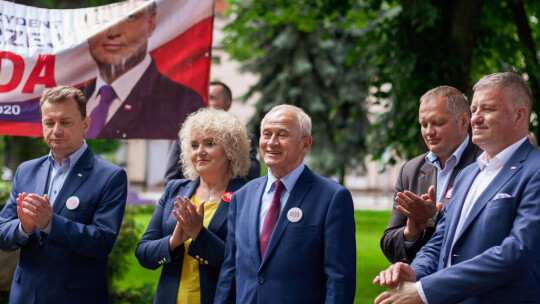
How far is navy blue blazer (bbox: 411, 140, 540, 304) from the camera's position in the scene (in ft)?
9.44

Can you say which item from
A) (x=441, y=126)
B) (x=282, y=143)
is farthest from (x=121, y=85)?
(x=441, y=126)

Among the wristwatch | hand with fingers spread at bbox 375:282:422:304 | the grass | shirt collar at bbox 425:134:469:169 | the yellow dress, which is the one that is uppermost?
shirt collar at bbox 425:134:469:169

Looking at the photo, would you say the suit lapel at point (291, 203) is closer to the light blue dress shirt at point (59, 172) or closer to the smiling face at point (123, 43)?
the light blue dress shirt at point (59, 172)

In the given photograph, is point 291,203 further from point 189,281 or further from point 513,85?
point 513,85

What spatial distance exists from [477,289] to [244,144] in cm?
189

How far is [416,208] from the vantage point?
3.68 metres

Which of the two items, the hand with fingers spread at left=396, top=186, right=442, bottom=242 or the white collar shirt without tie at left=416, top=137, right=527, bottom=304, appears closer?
the white collar shirt without tie at left=416, top=137, right=527, bottom=304

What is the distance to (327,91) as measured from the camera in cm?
2253

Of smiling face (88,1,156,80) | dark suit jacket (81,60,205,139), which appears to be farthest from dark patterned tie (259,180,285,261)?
smiling face (88,1,156,80)

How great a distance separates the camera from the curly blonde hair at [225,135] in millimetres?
4176

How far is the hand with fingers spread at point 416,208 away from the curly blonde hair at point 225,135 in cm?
A: 110

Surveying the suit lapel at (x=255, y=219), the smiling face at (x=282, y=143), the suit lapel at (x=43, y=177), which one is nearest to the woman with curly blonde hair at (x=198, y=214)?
the suit lapel at (x=255, y=219)

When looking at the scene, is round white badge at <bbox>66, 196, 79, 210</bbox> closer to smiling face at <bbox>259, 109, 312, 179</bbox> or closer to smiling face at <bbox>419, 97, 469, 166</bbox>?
smiling face at <bbox>259, 109, 312, 179</bbox>

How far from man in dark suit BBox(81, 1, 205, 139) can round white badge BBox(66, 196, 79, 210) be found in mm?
1258
